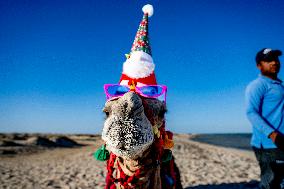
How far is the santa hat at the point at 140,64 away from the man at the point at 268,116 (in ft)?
3.48

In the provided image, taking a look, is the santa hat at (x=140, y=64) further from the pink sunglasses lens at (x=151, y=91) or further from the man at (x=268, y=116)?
the man at (x=268, y=116)

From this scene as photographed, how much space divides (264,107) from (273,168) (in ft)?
2.02

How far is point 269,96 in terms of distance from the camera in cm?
334

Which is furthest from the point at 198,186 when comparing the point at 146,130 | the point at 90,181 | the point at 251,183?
the point at 146,130

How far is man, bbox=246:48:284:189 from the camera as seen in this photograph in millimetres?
3154

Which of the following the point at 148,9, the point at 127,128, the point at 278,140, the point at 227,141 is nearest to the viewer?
the point at 127,128

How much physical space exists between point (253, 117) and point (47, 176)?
683 cm

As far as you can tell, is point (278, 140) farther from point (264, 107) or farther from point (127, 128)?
point (127, 128)

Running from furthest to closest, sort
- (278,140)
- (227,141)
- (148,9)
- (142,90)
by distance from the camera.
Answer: (227,141), (148,9), (278,140), (142,90)

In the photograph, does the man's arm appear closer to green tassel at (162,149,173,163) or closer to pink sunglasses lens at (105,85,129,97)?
green tassel at (162,149,173,163)

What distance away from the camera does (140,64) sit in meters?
3.18

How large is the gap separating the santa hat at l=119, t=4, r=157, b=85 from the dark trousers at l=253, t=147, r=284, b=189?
4.33ft

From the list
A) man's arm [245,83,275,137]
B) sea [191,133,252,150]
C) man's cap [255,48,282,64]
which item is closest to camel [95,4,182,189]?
man's arm [245,83,275,137]

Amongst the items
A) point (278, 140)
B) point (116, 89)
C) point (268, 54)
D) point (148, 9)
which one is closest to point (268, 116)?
point (278, 140)
